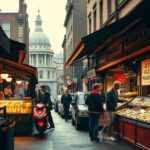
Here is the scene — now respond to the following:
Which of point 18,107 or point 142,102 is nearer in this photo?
point 142,102

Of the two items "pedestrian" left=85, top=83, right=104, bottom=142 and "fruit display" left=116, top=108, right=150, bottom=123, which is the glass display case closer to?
"fruit display" left=116, top=108, right=150, bottom=123

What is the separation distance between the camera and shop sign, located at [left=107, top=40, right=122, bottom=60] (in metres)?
19.4

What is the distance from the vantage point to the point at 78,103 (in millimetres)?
20438

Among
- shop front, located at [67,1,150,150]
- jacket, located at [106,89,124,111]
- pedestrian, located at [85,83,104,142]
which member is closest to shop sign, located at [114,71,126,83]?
A: shop front, located at [67,1,150,150]

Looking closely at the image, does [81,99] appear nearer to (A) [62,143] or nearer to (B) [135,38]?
(B) [135,38]

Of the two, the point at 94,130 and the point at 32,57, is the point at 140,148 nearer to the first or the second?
the point at 94,130

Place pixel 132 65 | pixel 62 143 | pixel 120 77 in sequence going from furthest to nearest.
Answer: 1. pixel 120 77
2. pixel 132 65
3. pixel 62 143

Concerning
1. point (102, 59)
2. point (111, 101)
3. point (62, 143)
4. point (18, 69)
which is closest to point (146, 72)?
point (111, 101)

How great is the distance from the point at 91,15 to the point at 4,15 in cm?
3627

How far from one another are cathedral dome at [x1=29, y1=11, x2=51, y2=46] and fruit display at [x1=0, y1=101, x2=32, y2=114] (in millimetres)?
151666

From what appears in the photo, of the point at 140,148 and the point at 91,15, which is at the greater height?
the point at 91,15

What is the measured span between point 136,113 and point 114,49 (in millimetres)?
7875

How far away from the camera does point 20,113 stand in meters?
16.4

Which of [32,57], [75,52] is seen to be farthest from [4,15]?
Answer: [32,57]
